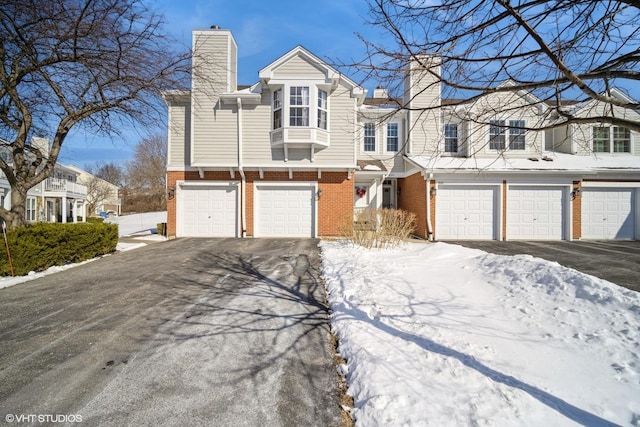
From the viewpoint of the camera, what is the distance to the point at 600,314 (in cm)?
369

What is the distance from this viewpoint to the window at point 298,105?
11.6 metres

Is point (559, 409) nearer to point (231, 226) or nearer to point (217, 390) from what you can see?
point (217, 390)

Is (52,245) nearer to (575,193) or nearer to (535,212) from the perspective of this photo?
(535,212)

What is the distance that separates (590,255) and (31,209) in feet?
117

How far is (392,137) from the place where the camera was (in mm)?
14930

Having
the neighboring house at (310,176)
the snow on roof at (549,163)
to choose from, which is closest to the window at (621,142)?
the snow on roof at (549,163)

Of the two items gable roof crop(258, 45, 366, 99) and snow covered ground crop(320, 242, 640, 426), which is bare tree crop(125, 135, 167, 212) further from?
snow covered ground crop(320, 242, 640, 426)

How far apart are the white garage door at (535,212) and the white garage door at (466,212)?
0.70m

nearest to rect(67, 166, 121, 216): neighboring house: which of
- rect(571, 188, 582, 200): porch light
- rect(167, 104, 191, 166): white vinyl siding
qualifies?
rect(167, 104, 191, 166): white vinyl siding

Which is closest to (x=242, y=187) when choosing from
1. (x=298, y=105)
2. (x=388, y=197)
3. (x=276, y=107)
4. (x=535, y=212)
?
(x=276, y=107)

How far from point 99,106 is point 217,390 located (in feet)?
28.6

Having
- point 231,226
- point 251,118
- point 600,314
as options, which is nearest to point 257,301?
point 600,314

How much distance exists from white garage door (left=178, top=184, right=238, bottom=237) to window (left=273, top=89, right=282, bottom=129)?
3210 millimetres

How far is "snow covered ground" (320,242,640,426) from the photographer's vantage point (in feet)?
7.09
